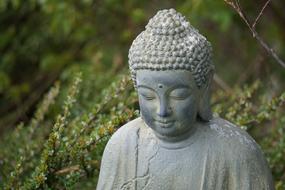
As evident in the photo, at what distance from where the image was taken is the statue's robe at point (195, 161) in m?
2.85

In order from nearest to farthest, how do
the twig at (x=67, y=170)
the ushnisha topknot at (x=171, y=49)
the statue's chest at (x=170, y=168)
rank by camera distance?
1. the ushnisha topknot at (x=171, y=49)
2. the statue's chest at (x=170, y=168)
3. the twig at (x=67, y=170)

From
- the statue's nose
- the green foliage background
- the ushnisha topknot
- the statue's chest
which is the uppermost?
the ushnisha topknot

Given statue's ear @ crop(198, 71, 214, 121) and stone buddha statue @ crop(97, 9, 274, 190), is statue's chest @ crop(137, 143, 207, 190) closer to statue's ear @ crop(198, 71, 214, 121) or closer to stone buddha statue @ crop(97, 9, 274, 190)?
stone buddha statue @ crop(97, 9, 274, 190)

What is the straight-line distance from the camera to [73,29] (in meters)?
6.67

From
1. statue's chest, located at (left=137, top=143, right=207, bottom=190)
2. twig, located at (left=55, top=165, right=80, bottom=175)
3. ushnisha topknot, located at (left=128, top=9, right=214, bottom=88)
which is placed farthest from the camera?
twig, located at (left=55, top=165, right=80, bottom=175)

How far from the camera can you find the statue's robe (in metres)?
2.85

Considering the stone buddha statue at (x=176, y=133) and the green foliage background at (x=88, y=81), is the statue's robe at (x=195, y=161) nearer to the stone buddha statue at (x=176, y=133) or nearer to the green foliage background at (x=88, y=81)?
the stone buddha statue at (x=176, y=133)

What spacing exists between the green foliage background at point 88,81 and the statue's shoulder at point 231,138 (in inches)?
26.9

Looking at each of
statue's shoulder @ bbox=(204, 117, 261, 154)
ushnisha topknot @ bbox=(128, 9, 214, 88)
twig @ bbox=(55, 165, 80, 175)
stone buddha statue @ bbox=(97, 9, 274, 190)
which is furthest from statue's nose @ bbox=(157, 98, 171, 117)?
twig @ bbox=(55, 165, 80, 175)

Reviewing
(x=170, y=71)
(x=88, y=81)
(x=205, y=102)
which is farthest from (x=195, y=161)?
(x=88, y=81)

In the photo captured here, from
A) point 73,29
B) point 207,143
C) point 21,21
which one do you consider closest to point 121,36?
point 73,29

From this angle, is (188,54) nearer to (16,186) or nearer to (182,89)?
(182,89)

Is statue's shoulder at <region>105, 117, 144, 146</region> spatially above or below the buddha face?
below

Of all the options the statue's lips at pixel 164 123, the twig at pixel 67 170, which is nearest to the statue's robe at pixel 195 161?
the statue's lips at pixel 164 123
